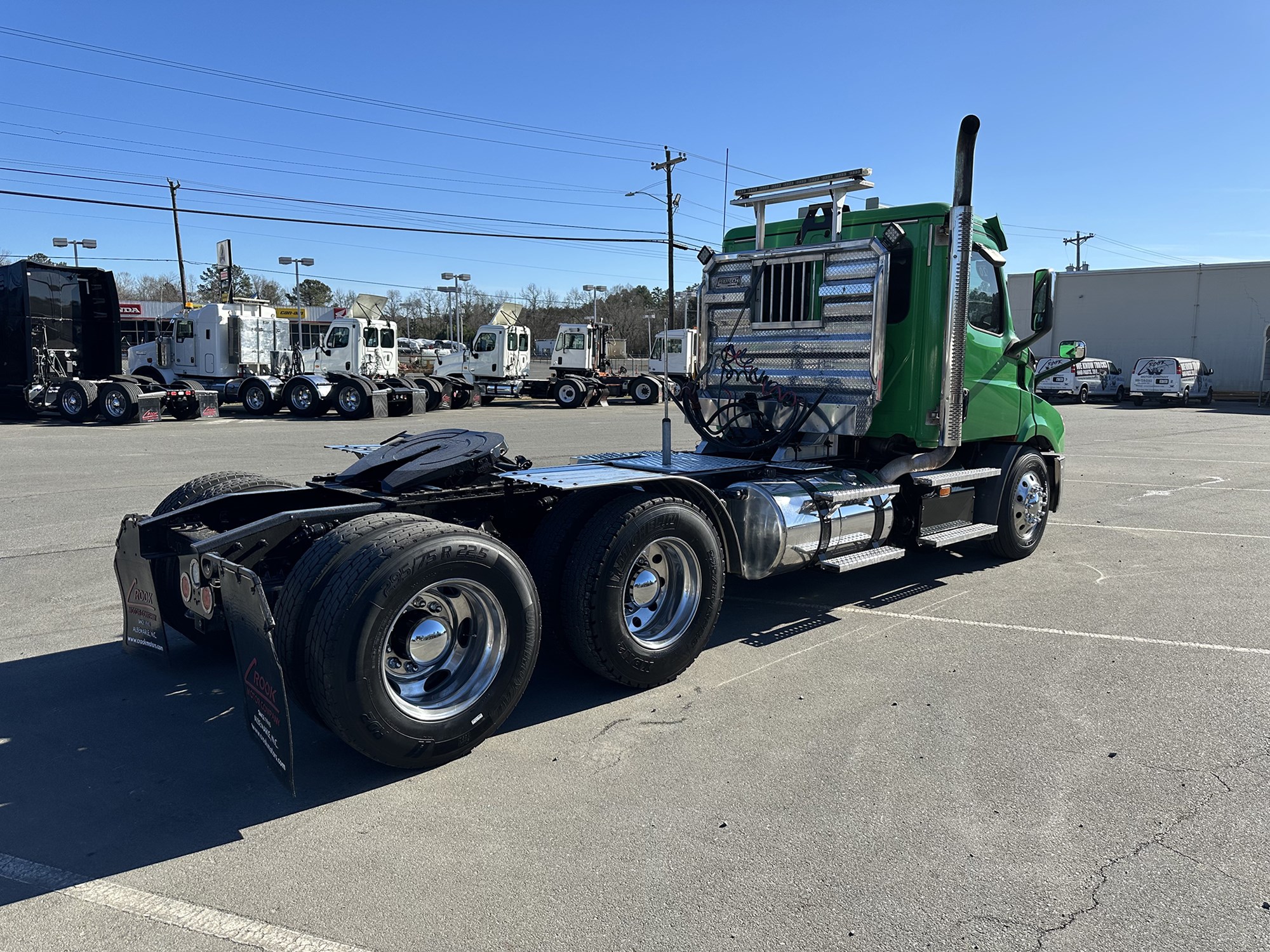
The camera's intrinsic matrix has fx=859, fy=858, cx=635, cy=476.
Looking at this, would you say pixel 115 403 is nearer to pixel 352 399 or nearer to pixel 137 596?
pixel 352 399

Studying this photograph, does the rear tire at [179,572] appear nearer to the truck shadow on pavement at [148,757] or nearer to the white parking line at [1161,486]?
the truck shadow on pavement at [148,757]

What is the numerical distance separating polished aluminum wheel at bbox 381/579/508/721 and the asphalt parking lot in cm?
31

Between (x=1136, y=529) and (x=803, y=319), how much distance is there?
16.9 ft

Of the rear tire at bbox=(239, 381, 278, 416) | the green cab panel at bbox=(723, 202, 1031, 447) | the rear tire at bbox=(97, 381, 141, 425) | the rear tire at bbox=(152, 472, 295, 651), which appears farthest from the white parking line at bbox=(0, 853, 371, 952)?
the rear tire at bbox=(239, 381, 278, 416)

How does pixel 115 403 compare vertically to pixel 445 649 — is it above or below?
above

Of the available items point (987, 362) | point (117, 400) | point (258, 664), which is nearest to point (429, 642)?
point (258, 664)

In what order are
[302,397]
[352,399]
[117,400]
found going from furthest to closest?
1. [302,397]
2. [352,399]
3. [117,400]

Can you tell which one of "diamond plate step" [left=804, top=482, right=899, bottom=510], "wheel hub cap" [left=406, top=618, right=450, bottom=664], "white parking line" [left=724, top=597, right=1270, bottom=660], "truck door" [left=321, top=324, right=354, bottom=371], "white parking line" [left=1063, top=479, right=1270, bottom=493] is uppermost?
"truck door" [left=321, top=324, right=354, bottom=371]

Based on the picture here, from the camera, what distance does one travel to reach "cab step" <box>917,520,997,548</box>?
6684mm

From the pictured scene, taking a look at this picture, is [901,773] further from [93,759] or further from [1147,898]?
[93,759]

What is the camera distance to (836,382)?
6754mm

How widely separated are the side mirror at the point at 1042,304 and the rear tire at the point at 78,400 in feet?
70.8

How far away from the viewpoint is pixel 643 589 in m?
4.82

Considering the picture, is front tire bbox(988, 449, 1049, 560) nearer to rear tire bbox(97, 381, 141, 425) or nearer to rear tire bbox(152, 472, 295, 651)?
rear tire bbox(152, 472, 295, 651)
